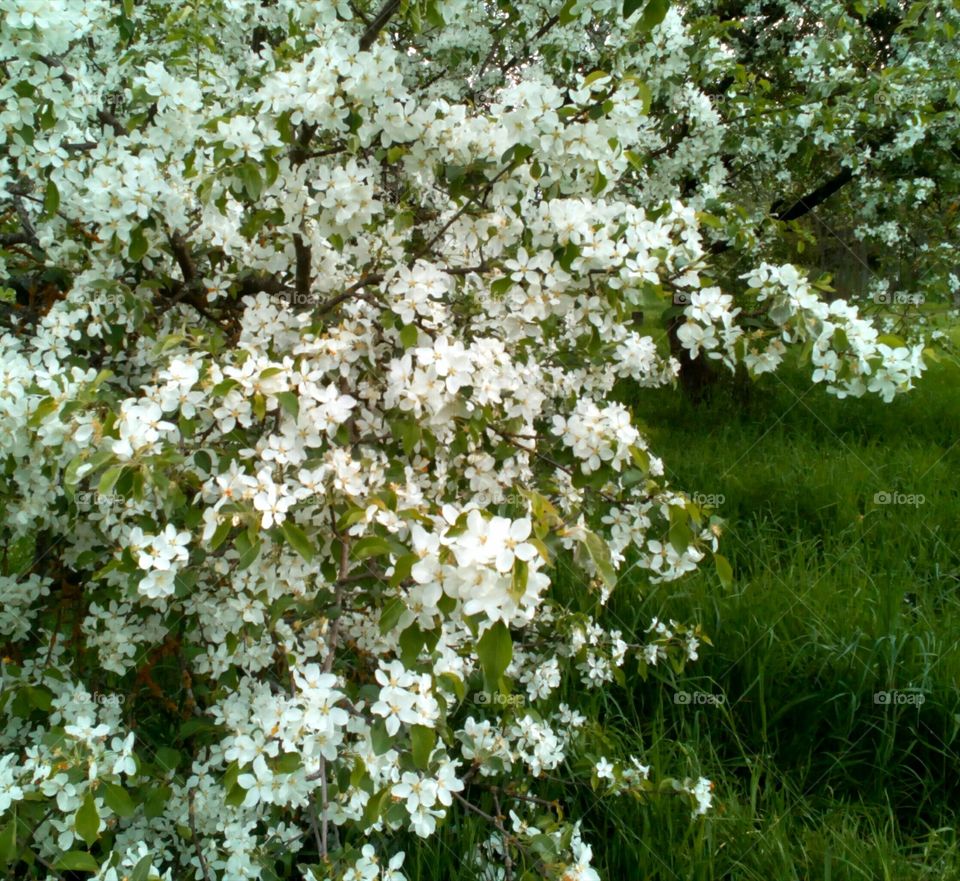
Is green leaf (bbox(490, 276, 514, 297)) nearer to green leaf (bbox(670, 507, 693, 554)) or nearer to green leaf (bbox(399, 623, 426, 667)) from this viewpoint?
green leaf (bbox(670, 507, 693, 554))

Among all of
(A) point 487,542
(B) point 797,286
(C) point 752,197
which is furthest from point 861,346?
(C) point 752,197

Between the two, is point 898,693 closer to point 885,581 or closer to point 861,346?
point 885,581

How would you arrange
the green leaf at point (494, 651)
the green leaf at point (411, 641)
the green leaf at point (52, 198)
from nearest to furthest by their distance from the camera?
1. the green leaf at point (494, 651)
2. the green leaf at point (411, 641)
3. the green leaf at point (52, 198)

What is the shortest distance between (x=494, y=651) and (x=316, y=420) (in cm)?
58

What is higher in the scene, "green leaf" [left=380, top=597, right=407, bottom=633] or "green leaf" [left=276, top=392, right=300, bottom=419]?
"green leaf" [left=276, top=392, right=300, bottom=419]

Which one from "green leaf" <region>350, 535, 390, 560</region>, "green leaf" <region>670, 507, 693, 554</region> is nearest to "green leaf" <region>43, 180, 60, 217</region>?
"green leaf" <region>350, 535, 390, 560</region>

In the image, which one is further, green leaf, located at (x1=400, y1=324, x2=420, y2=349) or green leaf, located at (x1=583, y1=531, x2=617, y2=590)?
green leaf, located at (x1=400, y1=324, x2=420, y2=349)

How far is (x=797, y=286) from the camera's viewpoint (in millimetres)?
1770

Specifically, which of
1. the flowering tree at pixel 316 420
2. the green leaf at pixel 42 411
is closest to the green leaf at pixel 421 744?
the flowering tree at pixel 316 420

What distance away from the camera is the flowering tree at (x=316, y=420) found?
1.45 metres

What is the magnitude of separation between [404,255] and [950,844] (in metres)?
2.04

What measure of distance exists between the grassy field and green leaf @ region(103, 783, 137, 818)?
0.92 m

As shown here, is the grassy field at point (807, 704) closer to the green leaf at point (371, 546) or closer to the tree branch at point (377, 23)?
the green leaf at point (371, 546)

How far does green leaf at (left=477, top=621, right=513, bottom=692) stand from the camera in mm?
1128
